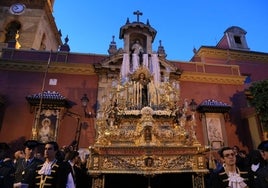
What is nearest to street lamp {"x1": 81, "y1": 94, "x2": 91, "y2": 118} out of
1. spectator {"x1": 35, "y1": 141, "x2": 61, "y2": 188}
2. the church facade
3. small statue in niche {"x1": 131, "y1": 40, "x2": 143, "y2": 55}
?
the church facade

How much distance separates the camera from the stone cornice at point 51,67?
1247cm

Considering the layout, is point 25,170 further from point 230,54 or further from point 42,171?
point 230,54

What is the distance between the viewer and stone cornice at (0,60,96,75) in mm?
12469

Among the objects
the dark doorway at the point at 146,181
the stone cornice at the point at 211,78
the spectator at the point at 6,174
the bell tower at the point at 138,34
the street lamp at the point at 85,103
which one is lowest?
the dark doorway at the point at 146,181

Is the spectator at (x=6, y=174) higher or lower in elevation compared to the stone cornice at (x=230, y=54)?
lower

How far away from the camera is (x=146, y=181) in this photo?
265 inches

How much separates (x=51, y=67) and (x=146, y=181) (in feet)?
29.0

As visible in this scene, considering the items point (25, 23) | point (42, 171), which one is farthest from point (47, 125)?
point (25, 23)

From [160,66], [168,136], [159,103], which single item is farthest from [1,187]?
[160,66]

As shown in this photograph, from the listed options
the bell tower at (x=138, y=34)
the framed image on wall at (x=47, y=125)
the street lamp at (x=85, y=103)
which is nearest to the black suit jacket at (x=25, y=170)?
the framed image on wall at (x=47, y=125)

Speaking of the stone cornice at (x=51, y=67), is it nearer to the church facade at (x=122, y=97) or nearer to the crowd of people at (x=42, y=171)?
the church facade at (x=122, y=97)

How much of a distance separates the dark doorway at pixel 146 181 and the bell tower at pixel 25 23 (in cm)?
1425

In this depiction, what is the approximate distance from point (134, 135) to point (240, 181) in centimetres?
393

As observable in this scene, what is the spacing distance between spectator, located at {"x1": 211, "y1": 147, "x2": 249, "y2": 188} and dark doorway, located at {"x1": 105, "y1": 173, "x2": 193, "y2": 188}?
3.30m
